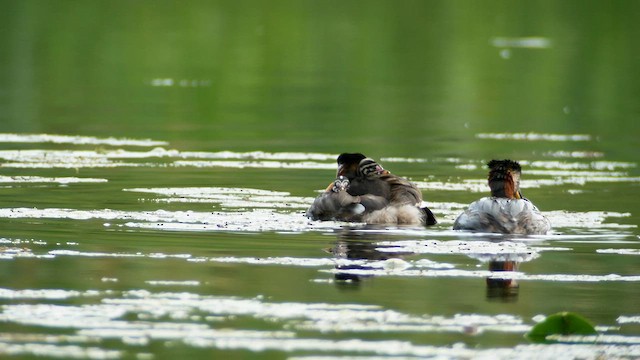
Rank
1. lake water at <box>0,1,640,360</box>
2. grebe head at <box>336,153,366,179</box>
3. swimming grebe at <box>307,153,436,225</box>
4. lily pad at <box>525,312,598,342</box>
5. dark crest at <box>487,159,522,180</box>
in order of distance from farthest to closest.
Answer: grebe head at <box>336,153,366,179</box>
swimming grebe at <box>307,153,436,225</box>
dark crest at <box>487,159,522,180</box>
lake water at <box>0,1,640,360</box>
lily pad at <box>525,312,598,342</box>

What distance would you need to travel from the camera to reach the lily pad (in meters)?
9.11

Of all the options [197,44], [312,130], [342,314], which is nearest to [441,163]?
[312,130]

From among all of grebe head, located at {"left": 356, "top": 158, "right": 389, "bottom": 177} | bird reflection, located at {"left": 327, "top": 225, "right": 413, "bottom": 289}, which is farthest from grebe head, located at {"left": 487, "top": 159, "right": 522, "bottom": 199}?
grebe head, located at {"left": 356, "top": 158, "right": 389, "bottom": 177}

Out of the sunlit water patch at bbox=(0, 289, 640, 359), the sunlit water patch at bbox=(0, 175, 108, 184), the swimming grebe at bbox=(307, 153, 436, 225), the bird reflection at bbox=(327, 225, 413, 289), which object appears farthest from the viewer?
the sunlit water patch at bbox=(0, 175, 108, 184)

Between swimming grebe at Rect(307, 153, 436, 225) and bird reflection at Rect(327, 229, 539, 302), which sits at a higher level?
swimming grebe at Rect(307, 153, 436, 225)

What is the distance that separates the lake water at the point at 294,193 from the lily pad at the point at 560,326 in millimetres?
139

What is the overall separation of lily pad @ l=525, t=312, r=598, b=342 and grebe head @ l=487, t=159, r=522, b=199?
5350mm

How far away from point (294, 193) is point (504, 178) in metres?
2.85

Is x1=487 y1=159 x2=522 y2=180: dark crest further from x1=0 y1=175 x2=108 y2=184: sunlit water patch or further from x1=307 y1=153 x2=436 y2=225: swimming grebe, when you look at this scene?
x1=0 y1=175 x2=108 y2=184: sunlit water patch

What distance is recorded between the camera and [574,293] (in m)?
10.8

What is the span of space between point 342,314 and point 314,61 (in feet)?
91.1

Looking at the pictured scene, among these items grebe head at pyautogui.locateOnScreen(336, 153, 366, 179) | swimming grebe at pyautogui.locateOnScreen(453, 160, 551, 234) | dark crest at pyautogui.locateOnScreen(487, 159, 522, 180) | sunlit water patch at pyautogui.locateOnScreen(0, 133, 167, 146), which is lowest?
swimming grebe at pyautogui.locateOnScreen(453, 160, 551, 234)

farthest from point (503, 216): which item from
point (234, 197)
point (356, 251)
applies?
point (234, 197)

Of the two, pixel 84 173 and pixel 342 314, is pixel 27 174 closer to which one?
pixel 84 173
